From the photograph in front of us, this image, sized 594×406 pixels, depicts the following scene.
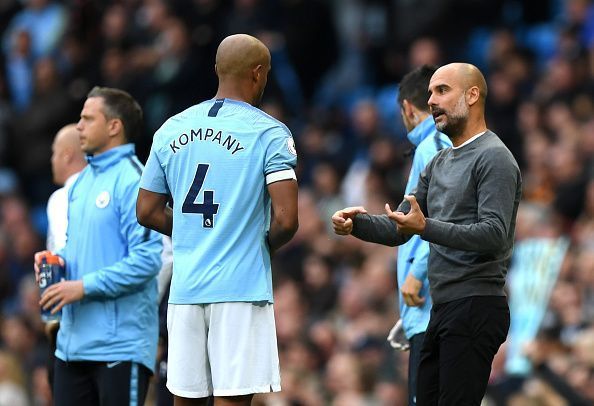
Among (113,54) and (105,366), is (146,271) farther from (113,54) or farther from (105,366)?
(113,54)

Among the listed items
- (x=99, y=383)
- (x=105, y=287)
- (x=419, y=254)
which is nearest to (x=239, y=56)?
(x=419, y=254)

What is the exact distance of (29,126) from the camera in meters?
16.8

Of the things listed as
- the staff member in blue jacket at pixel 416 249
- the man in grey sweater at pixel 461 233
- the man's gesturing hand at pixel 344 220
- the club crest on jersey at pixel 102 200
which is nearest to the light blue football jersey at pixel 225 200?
the man's gesturing hand at pixel 344 220

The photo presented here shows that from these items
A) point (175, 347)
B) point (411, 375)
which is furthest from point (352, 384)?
point (175, 347)

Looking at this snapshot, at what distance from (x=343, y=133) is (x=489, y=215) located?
917 centimetres

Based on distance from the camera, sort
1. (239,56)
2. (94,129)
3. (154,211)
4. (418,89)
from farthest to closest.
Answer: (94,129) < (418,89) < (154,211) < (239,56)

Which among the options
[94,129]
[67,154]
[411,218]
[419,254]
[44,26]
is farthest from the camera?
[44,26]

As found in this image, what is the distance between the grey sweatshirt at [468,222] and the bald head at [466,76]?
23 centimetres

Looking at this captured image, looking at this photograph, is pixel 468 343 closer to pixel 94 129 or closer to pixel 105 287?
pixel 105 287

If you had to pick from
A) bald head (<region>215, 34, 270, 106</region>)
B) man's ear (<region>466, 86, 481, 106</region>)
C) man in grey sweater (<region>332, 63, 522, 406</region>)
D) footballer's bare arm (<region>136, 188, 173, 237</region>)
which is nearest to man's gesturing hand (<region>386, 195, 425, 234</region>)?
man in grey sweater (<region>332, 63, 522, 406</region>)

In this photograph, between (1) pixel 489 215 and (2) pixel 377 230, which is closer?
(1) pixel 489 215

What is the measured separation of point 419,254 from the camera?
7.10 meters

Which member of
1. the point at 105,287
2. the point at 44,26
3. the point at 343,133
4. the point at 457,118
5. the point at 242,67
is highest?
the point at 44,26

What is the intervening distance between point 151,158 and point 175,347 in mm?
881
